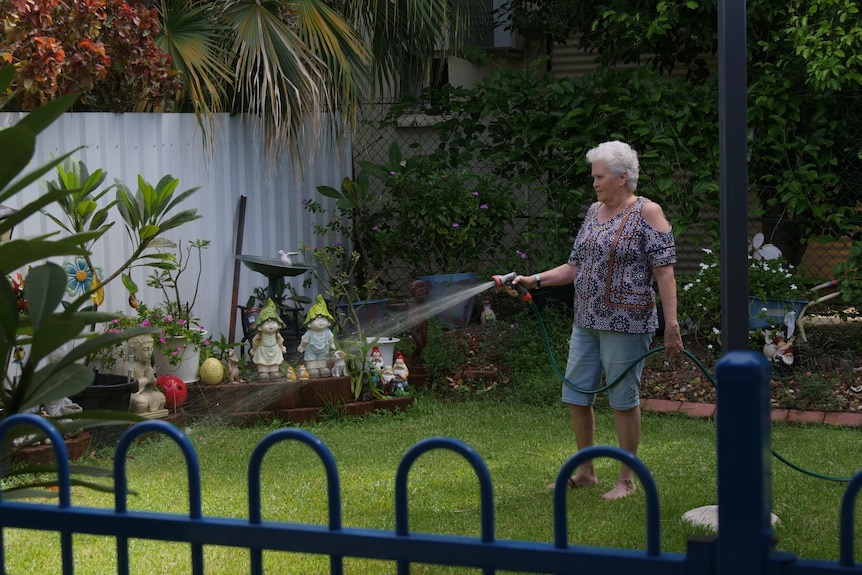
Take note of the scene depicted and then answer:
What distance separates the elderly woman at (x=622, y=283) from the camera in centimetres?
477

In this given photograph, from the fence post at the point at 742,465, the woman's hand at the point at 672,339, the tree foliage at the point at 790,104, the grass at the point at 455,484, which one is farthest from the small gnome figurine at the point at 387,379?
the fence post at the point at 742,465

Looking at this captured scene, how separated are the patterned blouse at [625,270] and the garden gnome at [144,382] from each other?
9.12 ft

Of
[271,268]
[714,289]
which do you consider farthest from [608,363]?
[271,268]

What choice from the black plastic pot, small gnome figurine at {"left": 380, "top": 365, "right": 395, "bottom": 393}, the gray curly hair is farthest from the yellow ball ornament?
the gray curly hair

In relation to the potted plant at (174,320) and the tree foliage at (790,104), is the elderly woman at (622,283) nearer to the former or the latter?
the potted plant at (174,320)

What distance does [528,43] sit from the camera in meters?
10.9

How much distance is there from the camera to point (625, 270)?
15.8 ft

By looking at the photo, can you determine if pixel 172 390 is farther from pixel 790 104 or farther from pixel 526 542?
pixel 790 104

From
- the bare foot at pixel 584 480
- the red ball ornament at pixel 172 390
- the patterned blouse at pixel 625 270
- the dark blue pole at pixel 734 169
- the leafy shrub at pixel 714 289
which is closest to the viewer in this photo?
the dark blue pole at pixel 734 169

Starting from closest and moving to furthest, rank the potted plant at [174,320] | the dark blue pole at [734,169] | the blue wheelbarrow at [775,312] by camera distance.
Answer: the dark blue pole at [734,169] → the potted plant at [174,320] → the blue wheelbarrow at [775,312]

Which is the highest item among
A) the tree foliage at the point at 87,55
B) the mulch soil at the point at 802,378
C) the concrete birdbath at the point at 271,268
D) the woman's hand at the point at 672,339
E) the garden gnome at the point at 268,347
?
the tree foliage at the point at 87,55

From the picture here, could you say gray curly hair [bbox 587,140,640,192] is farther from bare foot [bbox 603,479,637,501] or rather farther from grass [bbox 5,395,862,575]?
grass [bbox 5,395,862,575]

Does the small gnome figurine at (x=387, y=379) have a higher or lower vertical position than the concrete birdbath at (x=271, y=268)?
lower

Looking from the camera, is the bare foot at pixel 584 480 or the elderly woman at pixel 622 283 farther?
the bare foot at pixel 584 480
